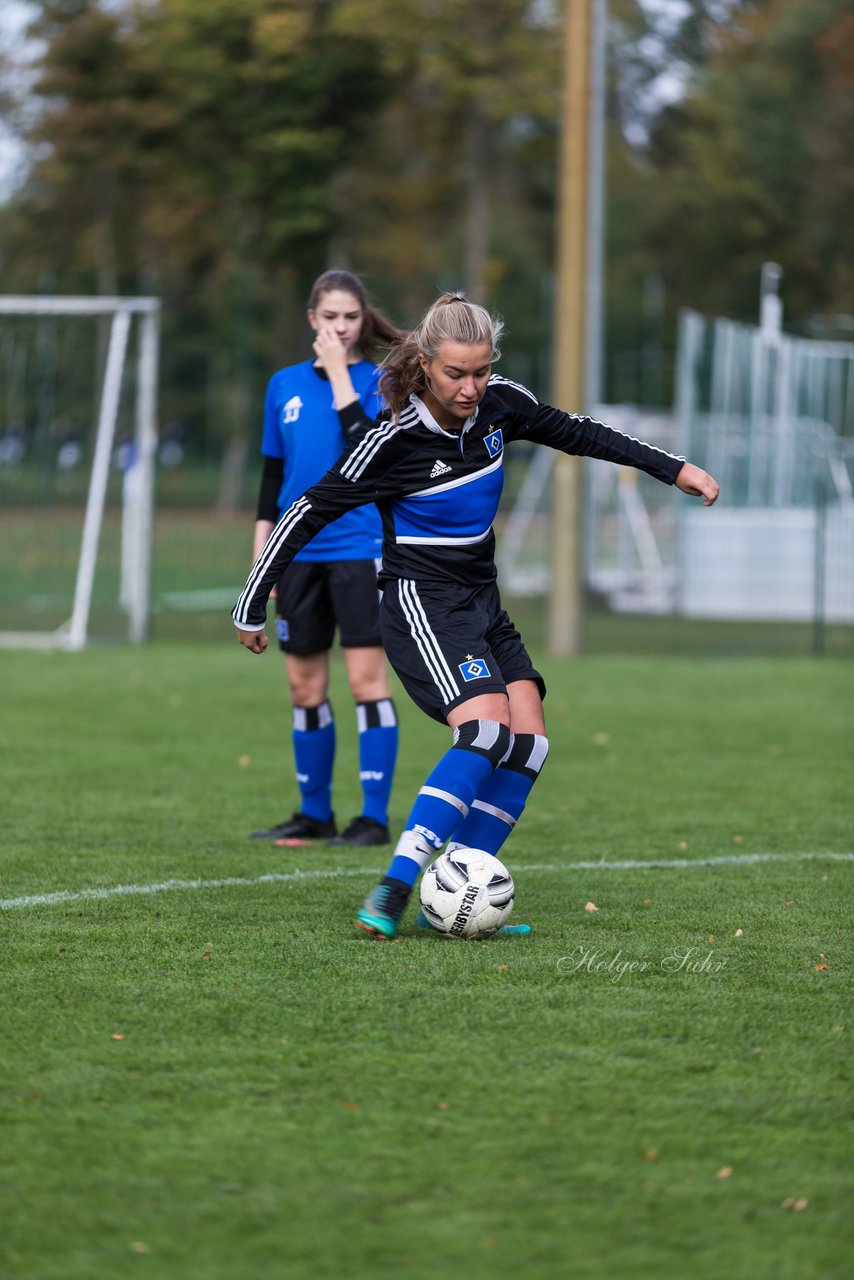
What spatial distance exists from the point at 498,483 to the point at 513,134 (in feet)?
160

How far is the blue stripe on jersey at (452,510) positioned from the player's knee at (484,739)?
0.57 m

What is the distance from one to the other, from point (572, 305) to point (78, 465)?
5017 mm

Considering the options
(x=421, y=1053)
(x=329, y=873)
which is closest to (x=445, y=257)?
(x=329, y=873)

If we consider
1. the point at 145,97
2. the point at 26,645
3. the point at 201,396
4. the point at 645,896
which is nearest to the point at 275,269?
the point at 145,97

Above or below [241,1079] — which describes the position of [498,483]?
above

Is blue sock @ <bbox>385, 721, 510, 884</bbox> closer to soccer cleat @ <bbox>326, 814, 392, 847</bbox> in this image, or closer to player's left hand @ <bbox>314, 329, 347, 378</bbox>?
soccer cleat @ <bbox>326, 814, 392, 847</bbox>

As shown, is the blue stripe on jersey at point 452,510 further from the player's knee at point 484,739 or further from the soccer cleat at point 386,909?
the soccer cleat at point 386,909

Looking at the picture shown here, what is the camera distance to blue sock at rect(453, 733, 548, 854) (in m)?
5.46

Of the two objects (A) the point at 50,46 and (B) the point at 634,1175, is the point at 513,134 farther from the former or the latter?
(B) the point at 634,1175

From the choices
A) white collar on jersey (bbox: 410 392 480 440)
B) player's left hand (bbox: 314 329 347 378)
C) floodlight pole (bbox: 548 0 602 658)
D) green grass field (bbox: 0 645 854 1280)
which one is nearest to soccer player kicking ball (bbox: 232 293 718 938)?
white collar on jersey (bbox: 410 392 480 440)

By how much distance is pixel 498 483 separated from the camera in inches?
210

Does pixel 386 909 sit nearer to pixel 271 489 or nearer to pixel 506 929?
pixel 506 929

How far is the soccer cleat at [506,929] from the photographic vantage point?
533 cm

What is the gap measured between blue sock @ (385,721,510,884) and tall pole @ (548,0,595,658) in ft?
34.5
